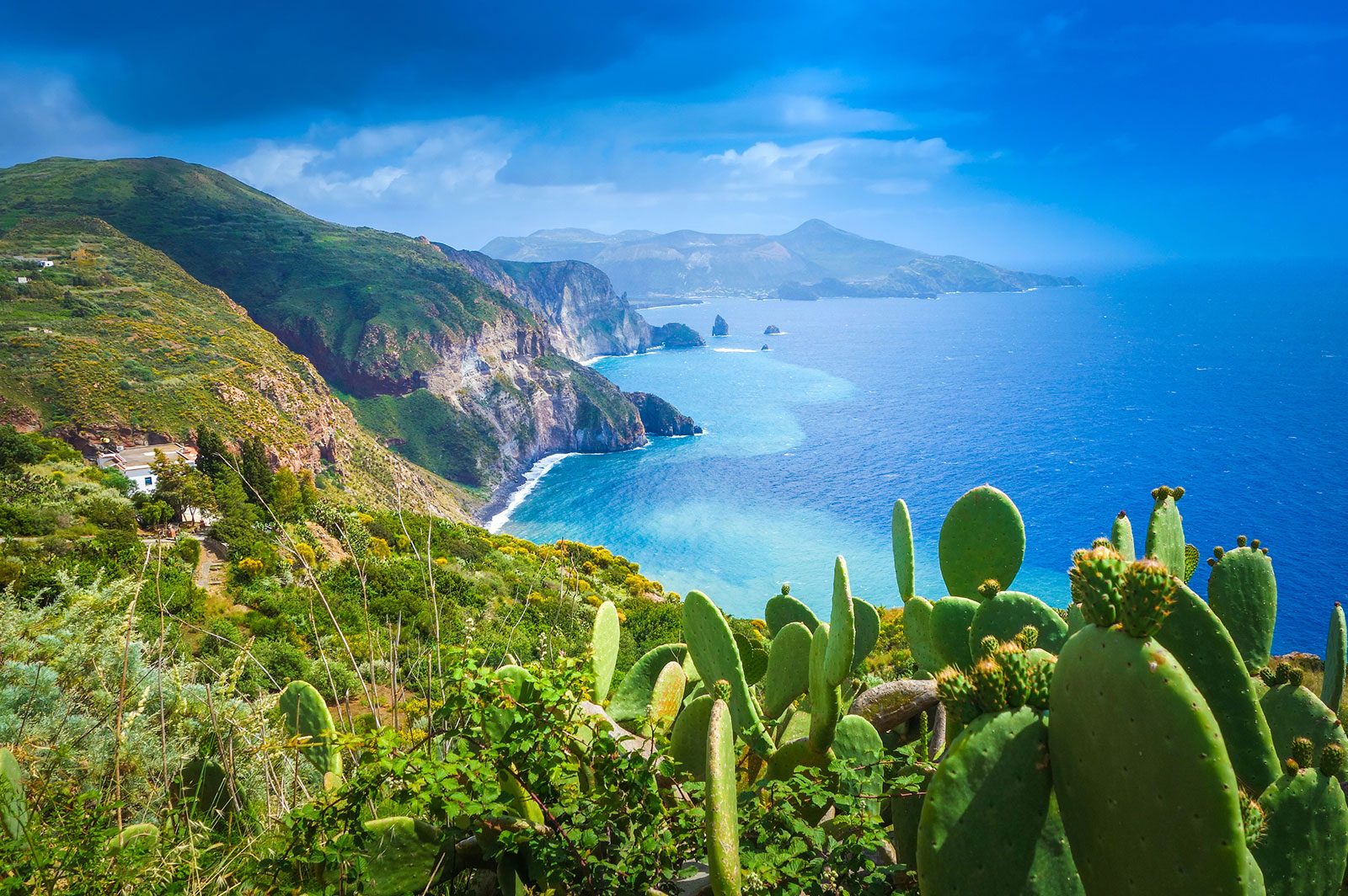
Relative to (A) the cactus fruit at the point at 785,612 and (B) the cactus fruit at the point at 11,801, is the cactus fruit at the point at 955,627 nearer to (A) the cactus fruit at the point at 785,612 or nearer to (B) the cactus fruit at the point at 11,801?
(A) the cactus fruit at the point at 785,612

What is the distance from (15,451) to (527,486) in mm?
45691

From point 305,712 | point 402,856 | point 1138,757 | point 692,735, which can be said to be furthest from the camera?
point 305,712

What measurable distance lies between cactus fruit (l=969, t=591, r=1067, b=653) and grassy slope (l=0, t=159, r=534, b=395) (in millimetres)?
66165

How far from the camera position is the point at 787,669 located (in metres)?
2.82

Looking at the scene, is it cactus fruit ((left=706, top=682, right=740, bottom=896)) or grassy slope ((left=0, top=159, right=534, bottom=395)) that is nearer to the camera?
cactus fruit ((left=706, top=682, right=740, bottom=896))

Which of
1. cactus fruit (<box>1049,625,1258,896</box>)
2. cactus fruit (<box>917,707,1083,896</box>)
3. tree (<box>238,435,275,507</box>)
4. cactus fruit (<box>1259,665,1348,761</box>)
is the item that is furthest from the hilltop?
cactus fruit (<box>1049,625,1258,896</box>)

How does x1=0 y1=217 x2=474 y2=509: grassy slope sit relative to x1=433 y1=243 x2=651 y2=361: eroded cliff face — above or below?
below

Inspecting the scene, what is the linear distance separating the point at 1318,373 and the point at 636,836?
3971 inches

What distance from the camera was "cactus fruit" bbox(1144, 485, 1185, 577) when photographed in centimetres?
239

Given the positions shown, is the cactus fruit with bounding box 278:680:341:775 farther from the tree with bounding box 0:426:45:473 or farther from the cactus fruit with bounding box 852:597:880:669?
the tree with bounding box 0:426:45:473

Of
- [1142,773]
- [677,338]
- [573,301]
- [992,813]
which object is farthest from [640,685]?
[677,338]

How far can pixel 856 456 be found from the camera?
59406 mm

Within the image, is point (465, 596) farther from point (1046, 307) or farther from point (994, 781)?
point (1046, 307)

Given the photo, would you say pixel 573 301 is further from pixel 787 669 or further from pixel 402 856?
pixel 402 856
